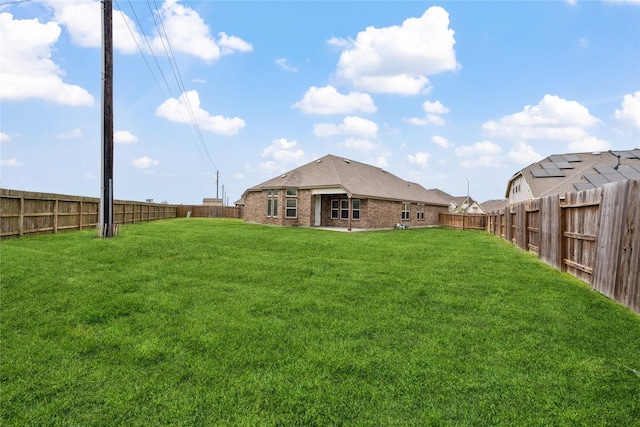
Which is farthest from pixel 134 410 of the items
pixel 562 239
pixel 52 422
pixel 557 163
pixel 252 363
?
pixel 557 163

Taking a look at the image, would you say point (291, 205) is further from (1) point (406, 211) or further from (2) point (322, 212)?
(1) point (406, 211)

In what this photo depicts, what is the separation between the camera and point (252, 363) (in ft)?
12.6

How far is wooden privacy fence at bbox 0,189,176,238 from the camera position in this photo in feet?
40.3

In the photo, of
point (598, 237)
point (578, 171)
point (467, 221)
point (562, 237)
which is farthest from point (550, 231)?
point (467, 221)

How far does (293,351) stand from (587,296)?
5.50 metres

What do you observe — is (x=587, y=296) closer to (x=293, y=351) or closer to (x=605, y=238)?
(x=605, y=238)

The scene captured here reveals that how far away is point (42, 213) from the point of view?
13898 mm

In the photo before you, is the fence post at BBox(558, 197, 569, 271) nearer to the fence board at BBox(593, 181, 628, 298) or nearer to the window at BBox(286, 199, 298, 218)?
the fence board at BBox(593, 181, 628, 298)

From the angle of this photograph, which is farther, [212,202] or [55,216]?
[212,202]

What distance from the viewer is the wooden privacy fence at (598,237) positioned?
5.30 meters

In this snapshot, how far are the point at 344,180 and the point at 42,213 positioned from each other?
1602cm

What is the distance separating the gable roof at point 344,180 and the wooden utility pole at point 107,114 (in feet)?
39.7

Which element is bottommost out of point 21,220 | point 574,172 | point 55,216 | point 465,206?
point 21,220

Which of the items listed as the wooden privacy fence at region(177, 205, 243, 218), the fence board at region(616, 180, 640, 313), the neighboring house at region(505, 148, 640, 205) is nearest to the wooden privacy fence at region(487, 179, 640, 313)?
the fence board at region(616, 180, 640, 313)
